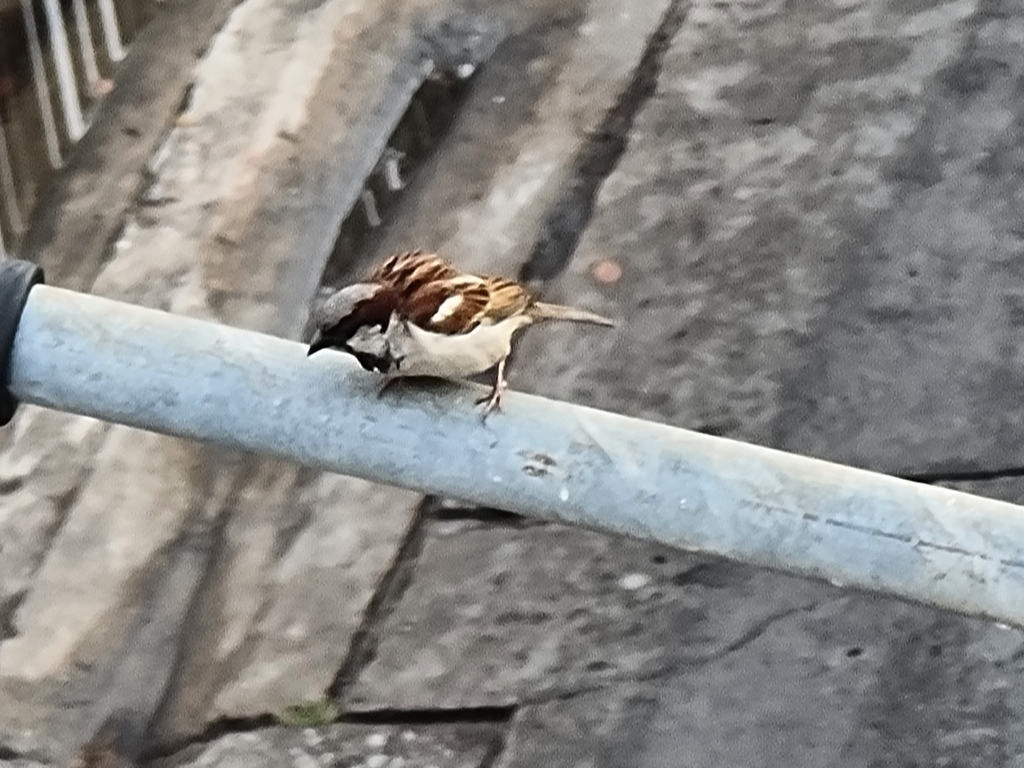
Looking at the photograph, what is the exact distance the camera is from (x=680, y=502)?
1.33 m

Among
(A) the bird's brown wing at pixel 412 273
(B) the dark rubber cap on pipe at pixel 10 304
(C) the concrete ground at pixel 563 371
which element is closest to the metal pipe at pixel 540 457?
(B) the dark rubber cap on pipe at pixel 10 304

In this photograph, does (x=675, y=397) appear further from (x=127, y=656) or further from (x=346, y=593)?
(x=127, y=656)

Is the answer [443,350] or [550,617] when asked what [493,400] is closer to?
[443,350]

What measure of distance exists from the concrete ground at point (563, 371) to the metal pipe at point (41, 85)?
0.93 ft

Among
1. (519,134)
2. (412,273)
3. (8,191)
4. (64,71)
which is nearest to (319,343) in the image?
(412,273)

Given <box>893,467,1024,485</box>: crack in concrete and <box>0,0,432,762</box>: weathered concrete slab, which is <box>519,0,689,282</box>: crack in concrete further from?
<box>893,467,1024,485</box>: crack in concrete

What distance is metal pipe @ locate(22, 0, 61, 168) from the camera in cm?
378

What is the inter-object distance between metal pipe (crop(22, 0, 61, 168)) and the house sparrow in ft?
7.51

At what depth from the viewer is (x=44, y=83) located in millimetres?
4031

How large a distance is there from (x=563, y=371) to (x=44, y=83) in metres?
2.08

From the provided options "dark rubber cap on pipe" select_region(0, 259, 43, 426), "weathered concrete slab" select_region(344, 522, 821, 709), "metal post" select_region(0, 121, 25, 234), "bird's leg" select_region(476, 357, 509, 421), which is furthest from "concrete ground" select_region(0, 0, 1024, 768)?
"dark rubber cap on pipe" select_region(0, 259, 43, 426)

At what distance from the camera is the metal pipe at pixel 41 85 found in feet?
12.4

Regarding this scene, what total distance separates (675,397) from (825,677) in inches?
26.1

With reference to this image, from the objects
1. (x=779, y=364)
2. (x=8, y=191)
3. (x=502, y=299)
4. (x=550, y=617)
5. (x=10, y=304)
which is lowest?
(x=8, y=191)
